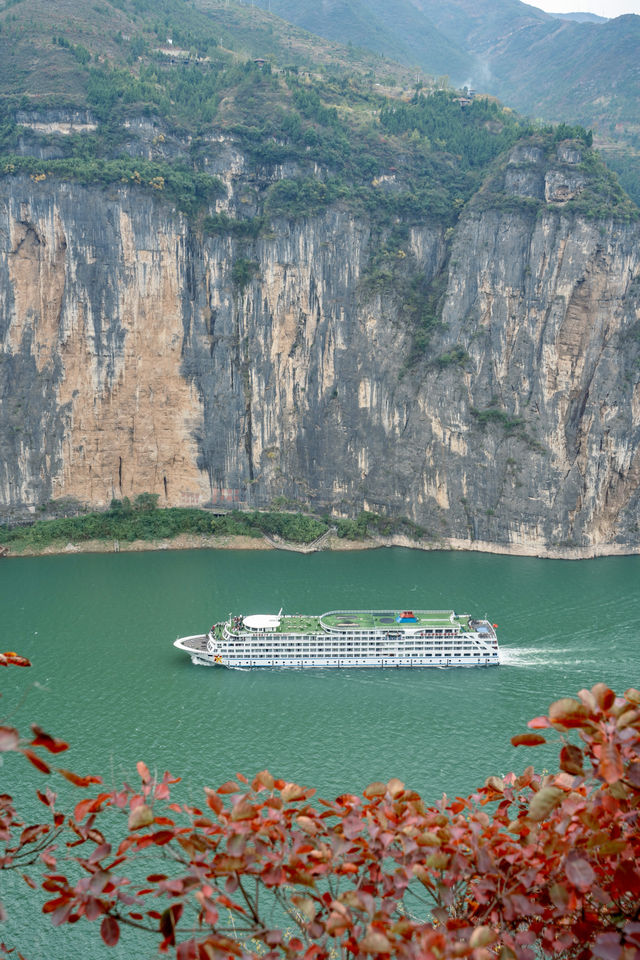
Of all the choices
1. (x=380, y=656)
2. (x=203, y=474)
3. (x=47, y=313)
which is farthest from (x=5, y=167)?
(x=380, y=656)

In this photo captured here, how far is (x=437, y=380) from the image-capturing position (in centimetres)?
2097

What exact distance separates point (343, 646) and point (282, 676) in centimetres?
123

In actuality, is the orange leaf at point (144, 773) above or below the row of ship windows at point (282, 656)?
above

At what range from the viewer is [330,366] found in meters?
21.8

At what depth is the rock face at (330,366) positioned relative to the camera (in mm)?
19922

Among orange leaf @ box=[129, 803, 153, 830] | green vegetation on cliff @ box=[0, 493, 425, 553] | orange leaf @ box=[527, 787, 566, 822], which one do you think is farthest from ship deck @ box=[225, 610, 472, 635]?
orange leaf @ box=[129, 803, 153, 830]

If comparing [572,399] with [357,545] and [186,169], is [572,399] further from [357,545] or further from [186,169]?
[186,169]

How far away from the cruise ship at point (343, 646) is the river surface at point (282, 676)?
0.25m

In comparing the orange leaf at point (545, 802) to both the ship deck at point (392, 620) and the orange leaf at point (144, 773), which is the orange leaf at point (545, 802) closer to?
the orange leaf at point (144, 773)

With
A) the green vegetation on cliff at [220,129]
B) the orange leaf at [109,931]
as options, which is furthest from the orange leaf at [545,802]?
the green vegetation on cliff at [220,129]

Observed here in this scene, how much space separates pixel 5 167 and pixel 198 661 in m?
14.5

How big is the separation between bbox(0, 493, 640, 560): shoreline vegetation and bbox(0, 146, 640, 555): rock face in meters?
0.31

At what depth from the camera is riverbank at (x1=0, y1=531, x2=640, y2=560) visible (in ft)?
65.2

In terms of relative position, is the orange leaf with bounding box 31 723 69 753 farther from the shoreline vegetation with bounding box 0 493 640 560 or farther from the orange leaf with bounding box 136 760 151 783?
the shoreline vegetation with bounding box 0 493 640 560
